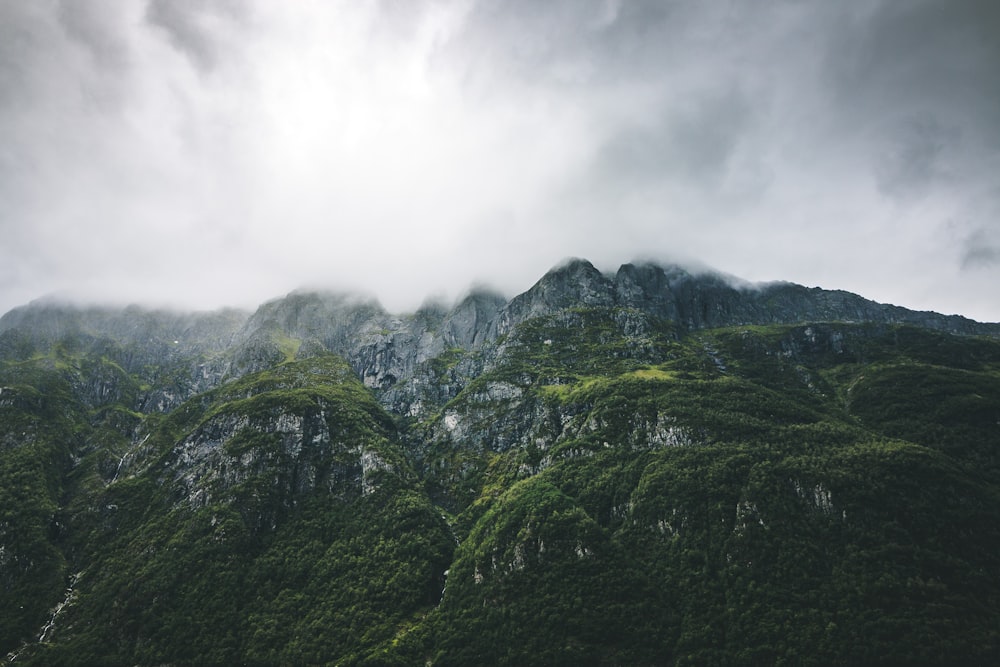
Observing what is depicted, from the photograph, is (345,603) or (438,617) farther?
(345,603)

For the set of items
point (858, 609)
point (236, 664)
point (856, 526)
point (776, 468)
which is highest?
point (776, 468)

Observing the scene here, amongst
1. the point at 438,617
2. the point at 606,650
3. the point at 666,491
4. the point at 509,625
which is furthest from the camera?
the point at 666,491

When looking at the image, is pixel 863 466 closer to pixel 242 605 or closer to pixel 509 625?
pixel 509 625

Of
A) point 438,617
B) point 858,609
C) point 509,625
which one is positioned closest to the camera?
point 858,609

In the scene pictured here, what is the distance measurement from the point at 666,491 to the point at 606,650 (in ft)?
209

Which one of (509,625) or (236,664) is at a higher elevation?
(509,625)

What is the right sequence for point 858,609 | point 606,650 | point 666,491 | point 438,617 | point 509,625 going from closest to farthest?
point 858,609, point 606,650, point 509,625, point 438,617, point 666,491

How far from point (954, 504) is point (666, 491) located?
90.7 m

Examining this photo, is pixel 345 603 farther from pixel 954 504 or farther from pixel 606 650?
pixel 954 504

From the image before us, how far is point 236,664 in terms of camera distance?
17662 centimetres

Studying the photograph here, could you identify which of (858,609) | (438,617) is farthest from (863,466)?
(438,617)

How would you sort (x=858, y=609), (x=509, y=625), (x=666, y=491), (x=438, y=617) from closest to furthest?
(x=858, y=609) → (x=509, y=625) → (x=438, y=617) → (x=666, y=491)

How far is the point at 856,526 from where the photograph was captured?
16062 centimetres

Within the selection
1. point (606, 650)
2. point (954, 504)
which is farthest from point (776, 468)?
point (606, 650)
